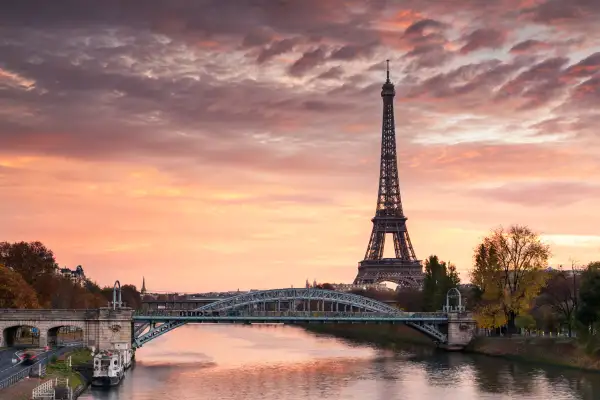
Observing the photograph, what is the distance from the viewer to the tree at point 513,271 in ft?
286

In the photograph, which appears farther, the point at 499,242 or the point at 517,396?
the point at 499,242

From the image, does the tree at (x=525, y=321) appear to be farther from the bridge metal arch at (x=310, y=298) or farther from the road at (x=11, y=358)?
the road at (x=11, y=358)

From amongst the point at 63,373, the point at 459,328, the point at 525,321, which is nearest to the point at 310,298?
the point at 459,328

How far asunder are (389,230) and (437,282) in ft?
157

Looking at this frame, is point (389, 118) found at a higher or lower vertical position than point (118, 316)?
higher

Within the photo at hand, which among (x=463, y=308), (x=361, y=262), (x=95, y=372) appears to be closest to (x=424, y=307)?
(x=463, y=308)

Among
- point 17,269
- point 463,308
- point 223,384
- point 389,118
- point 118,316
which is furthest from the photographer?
point 389,118

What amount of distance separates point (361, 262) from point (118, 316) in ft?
→ 257

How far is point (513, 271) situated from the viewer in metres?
90.2

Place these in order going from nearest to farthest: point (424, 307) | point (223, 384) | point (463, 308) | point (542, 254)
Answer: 1. point (223, 384)
2. point (542, 254)
3. point (463, 308)
4. point (424, 307)

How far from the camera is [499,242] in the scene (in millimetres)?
89875

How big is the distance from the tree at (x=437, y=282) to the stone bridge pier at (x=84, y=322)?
3989 centimetres

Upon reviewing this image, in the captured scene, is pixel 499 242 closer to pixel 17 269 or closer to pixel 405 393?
pixel 405 393

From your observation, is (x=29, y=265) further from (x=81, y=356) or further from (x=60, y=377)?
(x=60, y=377)
